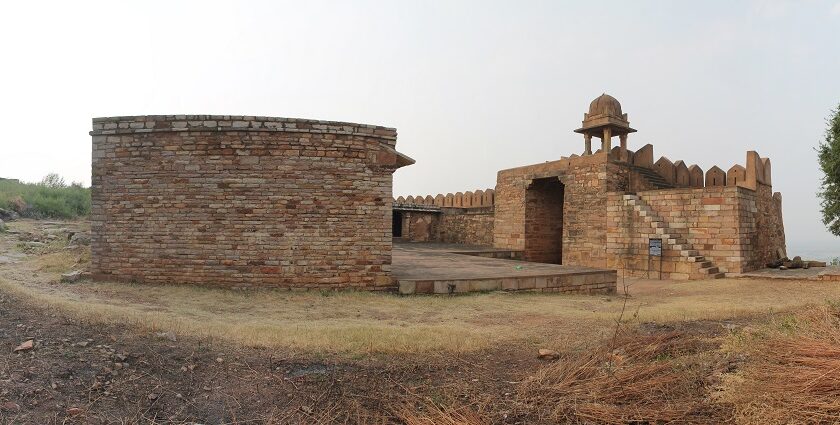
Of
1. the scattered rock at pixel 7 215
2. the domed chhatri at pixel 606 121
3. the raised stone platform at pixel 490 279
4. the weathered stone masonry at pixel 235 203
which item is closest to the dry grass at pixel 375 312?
the raised stone platform at pixel 490 279

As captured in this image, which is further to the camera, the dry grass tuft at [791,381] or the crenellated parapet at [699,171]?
the crenellated parapet at [699,171]

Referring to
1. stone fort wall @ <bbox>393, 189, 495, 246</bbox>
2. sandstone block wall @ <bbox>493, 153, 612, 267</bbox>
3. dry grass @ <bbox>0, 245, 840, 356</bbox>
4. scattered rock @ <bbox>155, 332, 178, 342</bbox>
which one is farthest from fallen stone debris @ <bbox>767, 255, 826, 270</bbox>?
scattered rock @ <bbox>155, 332, 178, 342</bbox>

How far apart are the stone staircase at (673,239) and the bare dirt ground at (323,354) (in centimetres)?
456

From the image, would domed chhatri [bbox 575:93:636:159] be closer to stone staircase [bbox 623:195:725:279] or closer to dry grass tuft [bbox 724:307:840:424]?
stone staircase [bbox 623:195:725:279]

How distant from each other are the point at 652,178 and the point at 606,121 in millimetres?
2354

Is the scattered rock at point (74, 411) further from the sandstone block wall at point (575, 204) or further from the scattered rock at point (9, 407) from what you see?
the sandstone block wall at point (575, 204)

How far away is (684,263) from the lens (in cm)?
1286

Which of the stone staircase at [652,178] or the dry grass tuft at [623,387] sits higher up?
the stone staircase at [652,178]

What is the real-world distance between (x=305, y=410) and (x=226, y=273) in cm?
534

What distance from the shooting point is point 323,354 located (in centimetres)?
477

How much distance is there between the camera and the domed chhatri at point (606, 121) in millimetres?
16391

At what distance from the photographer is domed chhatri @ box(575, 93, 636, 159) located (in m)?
16.4

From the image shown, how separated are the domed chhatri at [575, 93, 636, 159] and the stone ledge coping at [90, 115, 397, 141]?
34.3 feet

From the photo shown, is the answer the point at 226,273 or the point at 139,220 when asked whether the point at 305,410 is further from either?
the point at 139,220
